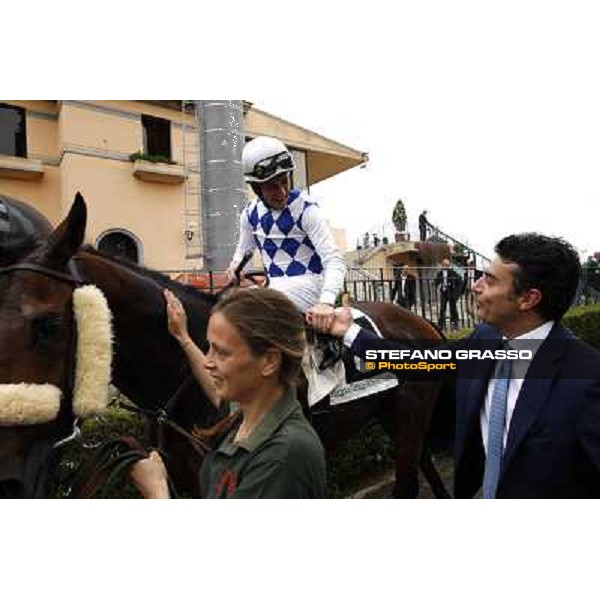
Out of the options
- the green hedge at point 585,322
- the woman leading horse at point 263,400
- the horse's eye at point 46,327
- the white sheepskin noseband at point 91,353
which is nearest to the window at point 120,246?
the white sheepskin noseband at point 91,353

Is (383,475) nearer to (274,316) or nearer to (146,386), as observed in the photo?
(146,386)

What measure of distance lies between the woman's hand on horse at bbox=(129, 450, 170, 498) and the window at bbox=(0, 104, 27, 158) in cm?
138

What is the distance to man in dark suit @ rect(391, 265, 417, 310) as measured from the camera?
2.45 m

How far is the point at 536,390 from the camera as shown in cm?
154

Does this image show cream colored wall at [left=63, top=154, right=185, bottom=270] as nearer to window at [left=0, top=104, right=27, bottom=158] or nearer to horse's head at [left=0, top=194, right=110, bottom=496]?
window at [left=0, top=104, right=27, bottom=158]

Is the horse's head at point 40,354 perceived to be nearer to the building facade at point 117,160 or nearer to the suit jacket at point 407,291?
the building facade at point 117,160

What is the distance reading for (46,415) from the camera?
1598 mm

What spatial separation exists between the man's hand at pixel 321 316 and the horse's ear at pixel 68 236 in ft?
2.90

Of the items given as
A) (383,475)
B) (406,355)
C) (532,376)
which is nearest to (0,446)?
(406,355)

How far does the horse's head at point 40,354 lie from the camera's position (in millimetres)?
1575

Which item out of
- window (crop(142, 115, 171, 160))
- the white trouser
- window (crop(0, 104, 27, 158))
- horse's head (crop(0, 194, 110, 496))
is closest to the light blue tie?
the white trouser

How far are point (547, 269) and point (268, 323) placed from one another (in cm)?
84

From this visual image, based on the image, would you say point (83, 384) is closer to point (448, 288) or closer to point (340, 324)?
point (340, 324)

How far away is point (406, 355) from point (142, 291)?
3.42 feet
